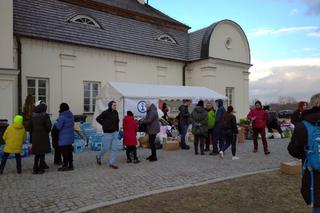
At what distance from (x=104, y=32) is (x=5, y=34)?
660cm

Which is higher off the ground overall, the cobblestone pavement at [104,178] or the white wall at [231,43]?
the white wall at [231,43]

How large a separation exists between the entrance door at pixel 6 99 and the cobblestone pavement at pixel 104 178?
2925 millimetres

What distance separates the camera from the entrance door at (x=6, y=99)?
1198 centimetres

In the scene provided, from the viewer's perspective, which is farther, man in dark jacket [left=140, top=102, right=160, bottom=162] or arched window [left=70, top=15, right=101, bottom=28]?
arched window [left=70, top=15, right=101, bottom=28]

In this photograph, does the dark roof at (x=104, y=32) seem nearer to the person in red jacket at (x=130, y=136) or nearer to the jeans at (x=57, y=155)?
the jeans at (x=57, y=155)

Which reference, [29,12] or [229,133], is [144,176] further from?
[29,12]

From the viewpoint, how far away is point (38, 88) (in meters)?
15.4

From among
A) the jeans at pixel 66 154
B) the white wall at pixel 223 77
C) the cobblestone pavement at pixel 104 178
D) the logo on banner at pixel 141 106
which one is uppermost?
the white wall at pixel 223 77

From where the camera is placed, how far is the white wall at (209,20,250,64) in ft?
71.7

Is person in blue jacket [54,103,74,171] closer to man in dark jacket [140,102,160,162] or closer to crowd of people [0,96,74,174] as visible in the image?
crowd of people [0,96,74,174]

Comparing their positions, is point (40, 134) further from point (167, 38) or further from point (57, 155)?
point (167, 38)

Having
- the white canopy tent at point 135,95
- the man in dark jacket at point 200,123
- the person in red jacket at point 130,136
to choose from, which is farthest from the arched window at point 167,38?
the person in red jacket at point 130,136

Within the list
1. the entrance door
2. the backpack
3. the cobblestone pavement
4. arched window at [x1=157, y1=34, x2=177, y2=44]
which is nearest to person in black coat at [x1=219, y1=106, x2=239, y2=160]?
the cobblestone pavement

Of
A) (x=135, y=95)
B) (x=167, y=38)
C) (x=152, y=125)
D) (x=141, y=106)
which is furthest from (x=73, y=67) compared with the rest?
(x=152, y=125)
